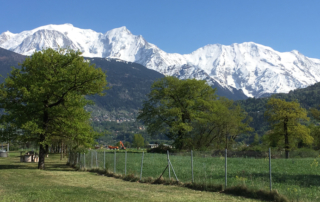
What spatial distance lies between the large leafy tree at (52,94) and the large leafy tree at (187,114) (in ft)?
85.7

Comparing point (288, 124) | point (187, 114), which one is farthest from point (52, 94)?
point (288, 124)

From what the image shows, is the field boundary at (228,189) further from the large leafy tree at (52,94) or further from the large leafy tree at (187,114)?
the large leafy tree at (187,114)

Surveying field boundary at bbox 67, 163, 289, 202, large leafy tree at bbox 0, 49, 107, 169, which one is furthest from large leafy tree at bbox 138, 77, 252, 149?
field boundary at bbox 67, 163, 289, 202

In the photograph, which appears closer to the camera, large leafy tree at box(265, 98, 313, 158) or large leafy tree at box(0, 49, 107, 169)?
large leafy tree at box(0, 49, 107, 169)

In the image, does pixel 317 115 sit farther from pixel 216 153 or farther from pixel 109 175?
pixel 109 175

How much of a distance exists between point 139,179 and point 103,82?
14.7 m

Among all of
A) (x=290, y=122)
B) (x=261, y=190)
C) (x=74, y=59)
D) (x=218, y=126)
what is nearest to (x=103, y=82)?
(x=74, y=59)

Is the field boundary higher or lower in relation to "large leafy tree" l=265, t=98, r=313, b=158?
lower

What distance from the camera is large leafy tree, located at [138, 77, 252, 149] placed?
5831 centimetres

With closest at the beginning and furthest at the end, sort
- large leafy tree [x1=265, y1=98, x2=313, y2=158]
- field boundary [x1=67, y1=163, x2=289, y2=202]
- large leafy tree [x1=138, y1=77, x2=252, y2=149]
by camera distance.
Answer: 1. field boundary [x1=67, y1=163, x2=289, y2=202]
2. large leafy tree [x1=265, y1=98, x2=313, y2=158]
3. large leafy tree [x1=138, y1=77, x2=252, y2=149]

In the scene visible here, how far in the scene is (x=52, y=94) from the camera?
107ft

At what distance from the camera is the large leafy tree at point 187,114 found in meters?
58.3

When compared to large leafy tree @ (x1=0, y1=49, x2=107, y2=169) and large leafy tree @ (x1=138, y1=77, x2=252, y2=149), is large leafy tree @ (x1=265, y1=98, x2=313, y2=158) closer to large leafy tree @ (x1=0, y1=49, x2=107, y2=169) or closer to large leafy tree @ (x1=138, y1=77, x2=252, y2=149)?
large leafy tree @ (x1=138, y1=77, x2=252, y2=149)

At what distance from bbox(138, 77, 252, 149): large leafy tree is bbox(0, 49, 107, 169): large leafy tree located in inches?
1028
